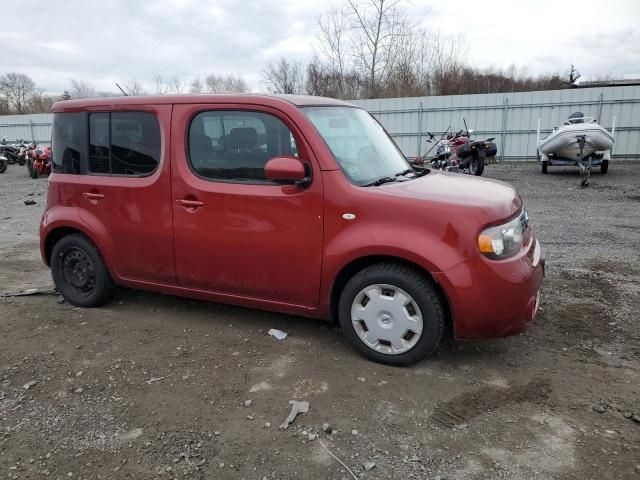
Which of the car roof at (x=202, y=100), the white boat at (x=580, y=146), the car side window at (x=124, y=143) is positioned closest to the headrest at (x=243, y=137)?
the car roof at (x=202, y=100)

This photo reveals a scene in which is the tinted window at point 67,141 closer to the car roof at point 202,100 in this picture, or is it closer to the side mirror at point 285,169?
the car roof at point 202,100

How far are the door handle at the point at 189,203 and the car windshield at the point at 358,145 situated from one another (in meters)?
1.10

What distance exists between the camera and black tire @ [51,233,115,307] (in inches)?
187

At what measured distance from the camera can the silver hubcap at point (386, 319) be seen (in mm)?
3516

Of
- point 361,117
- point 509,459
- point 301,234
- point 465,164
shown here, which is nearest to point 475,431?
point 509,459

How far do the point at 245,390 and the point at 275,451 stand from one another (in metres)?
0.68

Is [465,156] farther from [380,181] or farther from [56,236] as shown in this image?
[56,236]

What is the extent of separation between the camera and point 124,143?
4422mm

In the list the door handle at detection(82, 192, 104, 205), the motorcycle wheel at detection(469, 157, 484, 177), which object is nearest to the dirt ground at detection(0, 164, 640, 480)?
the door handle at detection(82, 192, 104, 205)

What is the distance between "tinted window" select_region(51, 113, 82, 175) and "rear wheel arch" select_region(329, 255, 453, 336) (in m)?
2.67

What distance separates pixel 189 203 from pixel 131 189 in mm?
629

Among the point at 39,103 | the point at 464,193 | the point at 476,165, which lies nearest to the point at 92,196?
the point at 464,193

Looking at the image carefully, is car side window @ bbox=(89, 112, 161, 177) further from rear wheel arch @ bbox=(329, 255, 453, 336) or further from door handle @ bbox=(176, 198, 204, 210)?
rear wheel arch @ bbox=(329, 255, 453, 336)

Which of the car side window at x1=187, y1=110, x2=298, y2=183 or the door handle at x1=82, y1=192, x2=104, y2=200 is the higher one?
the car side window at x1=187, y1=110, x2=298, y2=183
